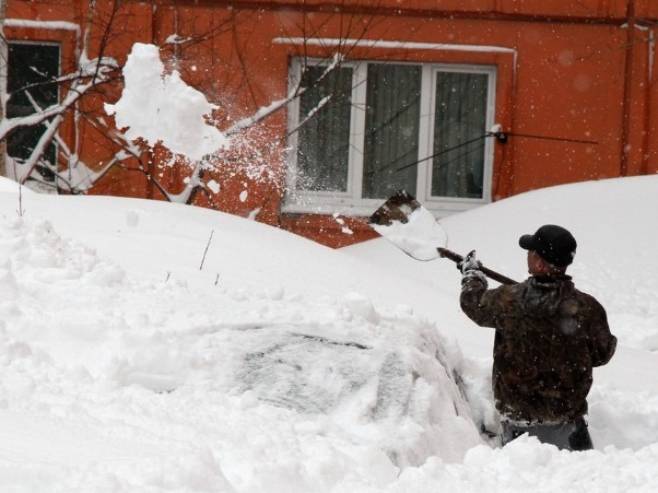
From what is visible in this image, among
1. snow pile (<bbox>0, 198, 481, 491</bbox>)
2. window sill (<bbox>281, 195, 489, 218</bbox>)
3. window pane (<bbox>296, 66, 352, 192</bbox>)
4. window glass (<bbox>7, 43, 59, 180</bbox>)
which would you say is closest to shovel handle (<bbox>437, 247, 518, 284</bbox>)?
snow pile (<bbox>0, 198, 481, 491</bbox>)

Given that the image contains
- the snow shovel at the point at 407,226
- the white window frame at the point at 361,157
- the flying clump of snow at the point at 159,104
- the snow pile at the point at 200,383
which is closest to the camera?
the snow pile at the point at 200,383

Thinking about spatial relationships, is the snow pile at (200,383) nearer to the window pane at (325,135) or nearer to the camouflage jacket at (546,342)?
the camouflage jacket at (546,342)

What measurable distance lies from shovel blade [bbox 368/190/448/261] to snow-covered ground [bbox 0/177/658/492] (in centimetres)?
29

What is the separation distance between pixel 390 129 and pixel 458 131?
65cm

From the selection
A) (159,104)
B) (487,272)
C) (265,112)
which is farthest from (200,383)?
(265,112)

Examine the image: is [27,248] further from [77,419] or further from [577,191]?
[577,191]

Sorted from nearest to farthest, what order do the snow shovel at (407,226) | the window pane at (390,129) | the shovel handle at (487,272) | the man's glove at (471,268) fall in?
1. the man's glove at (471,268)
2. the shovel handle at (487,272)
3. the snow shovel at (407,226)
4. the window pane at (390,129)

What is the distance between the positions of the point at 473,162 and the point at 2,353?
856cm

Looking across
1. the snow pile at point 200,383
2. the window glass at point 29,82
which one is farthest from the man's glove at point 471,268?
the window glass at point 29,82

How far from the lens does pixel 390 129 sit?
39.0 feet

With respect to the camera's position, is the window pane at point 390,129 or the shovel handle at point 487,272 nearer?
the shovel handle at point 487,272

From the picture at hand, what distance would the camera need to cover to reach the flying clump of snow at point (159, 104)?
858 centimetres

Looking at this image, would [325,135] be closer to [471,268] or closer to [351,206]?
[351,206]

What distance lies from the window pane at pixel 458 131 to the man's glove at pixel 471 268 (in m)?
7.28
